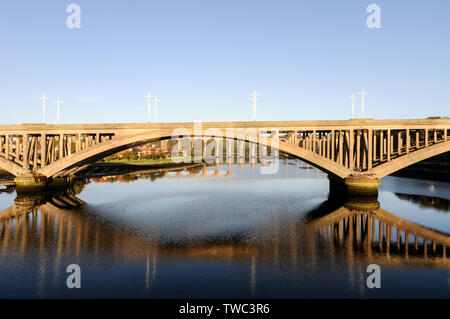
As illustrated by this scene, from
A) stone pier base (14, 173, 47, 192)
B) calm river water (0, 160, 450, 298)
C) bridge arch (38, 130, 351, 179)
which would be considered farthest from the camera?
stone pier base (14, 173, 47, 192)

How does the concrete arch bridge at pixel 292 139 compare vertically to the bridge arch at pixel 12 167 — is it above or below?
above

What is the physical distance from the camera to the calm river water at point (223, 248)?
12711mm

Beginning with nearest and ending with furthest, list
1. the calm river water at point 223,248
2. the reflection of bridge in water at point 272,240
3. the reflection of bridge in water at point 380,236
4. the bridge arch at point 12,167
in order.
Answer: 1. the calm river water at point 223,248
2. the reflection of bridge in water at point 272,240
3. the reflection of bridge in water at point 380,236
4. the bridge arch at point 12,167

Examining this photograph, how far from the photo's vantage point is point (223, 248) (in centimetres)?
1806

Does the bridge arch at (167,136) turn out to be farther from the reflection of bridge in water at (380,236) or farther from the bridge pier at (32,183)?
the reflection of bridge in water at (380,236)

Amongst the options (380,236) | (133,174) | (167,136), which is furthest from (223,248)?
(133,174)

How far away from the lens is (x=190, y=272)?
14336 millimetres

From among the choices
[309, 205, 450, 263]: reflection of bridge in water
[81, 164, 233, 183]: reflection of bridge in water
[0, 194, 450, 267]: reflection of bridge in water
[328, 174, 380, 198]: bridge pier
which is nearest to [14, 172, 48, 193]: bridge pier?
[0, 194, 450, 267]: reflection of bridge in water

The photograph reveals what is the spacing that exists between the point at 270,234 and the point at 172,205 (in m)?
15.2

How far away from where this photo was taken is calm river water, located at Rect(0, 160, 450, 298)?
500 inches

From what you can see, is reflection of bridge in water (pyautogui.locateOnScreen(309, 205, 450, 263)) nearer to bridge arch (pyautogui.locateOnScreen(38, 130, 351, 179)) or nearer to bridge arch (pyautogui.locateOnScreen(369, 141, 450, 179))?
bridge arch (pyautogui.locateOnScreen(369, 141, 450, 179))

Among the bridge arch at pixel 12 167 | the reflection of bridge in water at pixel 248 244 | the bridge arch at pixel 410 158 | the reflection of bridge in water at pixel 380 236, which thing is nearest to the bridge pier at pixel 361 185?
the bridge arch at pixel 410 158

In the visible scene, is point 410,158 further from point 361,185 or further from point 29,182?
point 29,182
